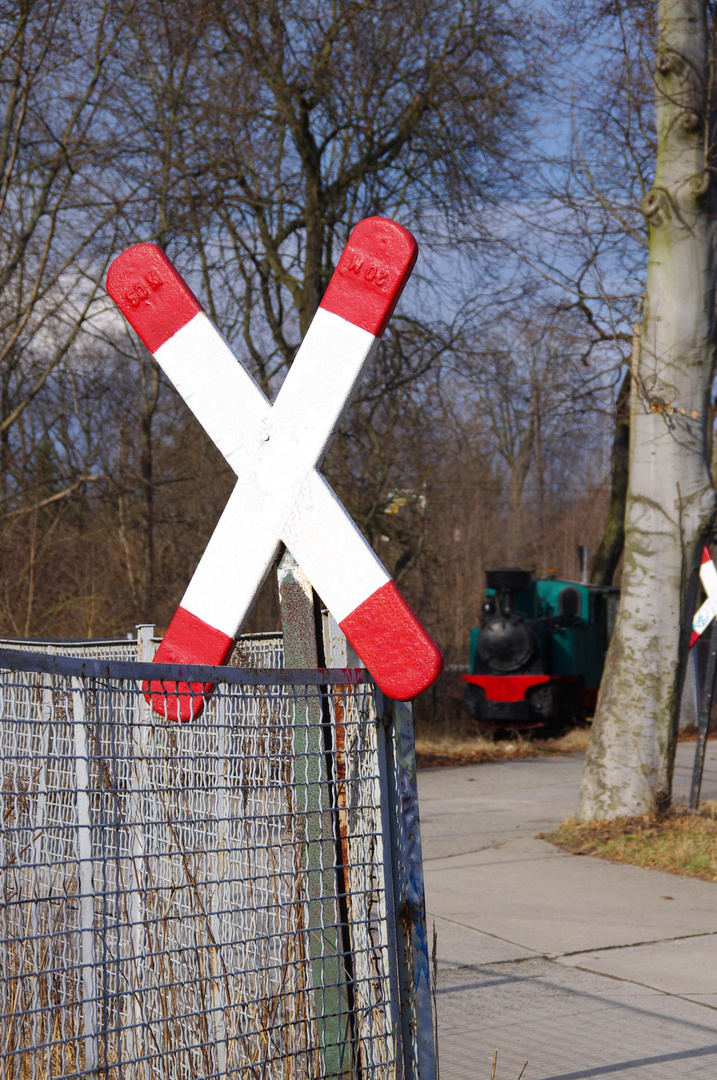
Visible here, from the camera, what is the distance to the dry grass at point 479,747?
44.8 ft

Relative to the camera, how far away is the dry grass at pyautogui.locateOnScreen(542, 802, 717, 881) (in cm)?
704

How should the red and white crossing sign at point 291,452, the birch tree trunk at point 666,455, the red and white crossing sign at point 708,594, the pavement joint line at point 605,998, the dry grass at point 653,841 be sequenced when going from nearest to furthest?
the red and white crossing sign at point 291,452, the pavement joint line at point 605,998, the dry grass at point 653,841, the birch tree trunk at point 666,455, the red and white crossing sign at point 708,594

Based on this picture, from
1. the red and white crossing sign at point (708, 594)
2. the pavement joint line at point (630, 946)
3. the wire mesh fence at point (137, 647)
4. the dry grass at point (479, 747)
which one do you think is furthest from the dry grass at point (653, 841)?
the dry grass at point (479, 747)

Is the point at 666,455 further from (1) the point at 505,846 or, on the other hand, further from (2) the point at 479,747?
(2) the point at 479,747

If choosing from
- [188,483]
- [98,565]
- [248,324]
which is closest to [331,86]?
[248,324]

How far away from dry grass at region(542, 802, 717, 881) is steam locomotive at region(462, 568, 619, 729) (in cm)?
823

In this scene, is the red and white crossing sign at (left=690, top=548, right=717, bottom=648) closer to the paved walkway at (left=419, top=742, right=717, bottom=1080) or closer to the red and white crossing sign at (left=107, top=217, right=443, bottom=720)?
the paved walkway at (left=419, top=742, right=717, bottom=1080)

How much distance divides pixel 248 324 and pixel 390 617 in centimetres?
1404

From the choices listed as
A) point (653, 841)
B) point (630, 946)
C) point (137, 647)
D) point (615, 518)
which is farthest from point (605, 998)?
point (615, 518)

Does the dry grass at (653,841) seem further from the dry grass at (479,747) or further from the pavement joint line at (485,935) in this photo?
the dry grass at (479,747)

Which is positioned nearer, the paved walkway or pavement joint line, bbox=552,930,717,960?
the paved walkway

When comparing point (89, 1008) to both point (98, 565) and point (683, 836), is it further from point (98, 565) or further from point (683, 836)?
point (98, 565)

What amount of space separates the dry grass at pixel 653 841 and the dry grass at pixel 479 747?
17.0 ft

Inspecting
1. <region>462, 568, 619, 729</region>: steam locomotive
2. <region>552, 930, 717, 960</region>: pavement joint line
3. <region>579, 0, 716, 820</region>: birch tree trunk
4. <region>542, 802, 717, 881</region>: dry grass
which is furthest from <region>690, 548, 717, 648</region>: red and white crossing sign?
<region>462, 568, 619, 729</region>: steam locomotive
